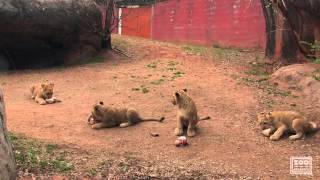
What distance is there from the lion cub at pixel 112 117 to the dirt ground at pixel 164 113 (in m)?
0.16

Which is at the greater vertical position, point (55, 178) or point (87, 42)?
point (87, 42)

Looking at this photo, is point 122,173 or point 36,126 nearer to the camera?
point 122,173

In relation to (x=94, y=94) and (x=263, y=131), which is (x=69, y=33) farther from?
(x=263, y=131)

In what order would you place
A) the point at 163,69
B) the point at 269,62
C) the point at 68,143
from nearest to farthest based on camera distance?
the point at 68,143
the point at 163,69
the point at 269,62

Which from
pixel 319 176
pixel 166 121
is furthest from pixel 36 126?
pixel 319 176

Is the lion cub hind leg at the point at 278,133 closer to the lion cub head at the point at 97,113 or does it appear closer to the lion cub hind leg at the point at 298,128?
the lion cub hind leg at the point at 298,128

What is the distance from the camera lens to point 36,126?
29.7 ft

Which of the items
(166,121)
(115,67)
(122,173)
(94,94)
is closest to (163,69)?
(115,67)

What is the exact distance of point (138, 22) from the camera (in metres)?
23.9

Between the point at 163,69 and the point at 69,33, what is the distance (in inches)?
126

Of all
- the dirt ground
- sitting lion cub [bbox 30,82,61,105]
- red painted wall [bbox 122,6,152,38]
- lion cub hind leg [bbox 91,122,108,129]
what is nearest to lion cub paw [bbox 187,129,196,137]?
the dirt ground

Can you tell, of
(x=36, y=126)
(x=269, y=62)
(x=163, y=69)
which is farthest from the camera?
(x=269, y=62)

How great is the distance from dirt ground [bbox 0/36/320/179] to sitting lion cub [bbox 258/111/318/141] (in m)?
0.14

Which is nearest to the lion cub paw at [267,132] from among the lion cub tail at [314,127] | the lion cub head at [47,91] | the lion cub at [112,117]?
the lion cub tail at [314,127]
